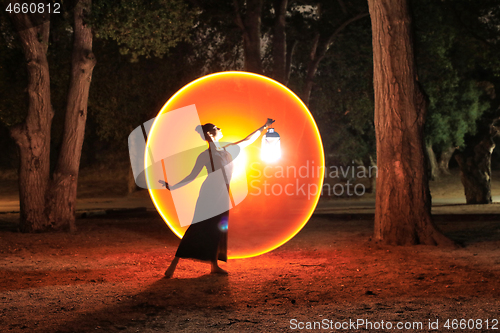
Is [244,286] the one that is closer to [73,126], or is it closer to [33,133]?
[73,126]

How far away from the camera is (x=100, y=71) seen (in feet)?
72.9

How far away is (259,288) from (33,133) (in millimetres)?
7998

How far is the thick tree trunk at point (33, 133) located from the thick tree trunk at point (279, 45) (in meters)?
8.94

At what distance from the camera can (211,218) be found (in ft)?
23.6

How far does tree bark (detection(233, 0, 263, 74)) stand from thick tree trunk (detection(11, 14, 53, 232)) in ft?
25.2

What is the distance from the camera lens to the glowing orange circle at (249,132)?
9.74 meters

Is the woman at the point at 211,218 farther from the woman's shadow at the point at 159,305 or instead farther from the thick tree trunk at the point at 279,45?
the thick tree trunk at the point at 279,45

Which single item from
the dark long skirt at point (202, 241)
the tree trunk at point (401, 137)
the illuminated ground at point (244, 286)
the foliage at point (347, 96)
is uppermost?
the foliage at point (347, 96)

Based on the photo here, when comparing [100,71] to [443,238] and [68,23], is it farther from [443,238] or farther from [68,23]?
[443,238]

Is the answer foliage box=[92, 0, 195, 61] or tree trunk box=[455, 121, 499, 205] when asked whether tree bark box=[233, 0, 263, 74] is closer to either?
foliage box=[92, 0, 195, 61]

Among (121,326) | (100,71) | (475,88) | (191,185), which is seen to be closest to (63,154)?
(191,185)

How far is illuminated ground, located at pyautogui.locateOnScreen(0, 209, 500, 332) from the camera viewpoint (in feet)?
16.8

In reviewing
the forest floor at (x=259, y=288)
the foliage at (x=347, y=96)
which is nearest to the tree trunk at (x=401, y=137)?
the forest floor at (x=259, y=288)

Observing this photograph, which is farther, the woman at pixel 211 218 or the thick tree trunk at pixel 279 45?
the thick tree trunk at pixel 279 45
